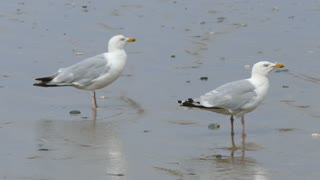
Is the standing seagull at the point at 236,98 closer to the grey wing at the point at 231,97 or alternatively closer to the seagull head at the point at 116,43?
the grey wing at the point at 231,97

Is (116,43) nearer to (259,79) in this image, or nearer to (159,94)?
(159,94)

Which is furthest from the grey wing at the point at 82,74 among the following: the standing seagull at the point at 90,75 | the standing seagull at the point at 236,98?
the standing seagull at the point at 236,98

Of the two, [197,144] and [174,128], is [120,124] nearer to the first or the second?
[174,128]

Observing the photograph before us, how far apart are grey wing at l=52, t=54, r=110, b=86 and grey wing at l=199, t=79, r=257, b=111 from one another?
79.0 inches

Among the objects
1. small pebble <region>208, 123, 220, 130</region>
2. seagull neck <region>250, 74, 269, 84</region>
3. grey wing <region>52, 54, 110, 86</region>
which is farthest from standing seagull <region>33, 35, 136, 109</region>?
seagull neck <region>250, 74, 269, 84</region>

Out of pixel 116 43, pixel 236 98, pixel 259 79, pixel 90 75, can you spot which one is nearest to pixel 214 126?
pixel 236 98

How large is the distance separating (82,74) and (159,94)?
984 millimetres

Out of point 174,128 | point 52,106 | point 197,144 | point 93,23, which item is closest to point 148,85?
point 52,106

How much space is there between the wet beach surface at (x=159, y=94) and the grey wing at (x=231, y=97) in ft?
1.03

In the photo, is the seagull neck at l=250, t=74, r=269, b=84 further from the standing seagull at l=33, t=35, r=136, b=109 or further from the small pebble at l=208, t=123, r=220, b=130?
the standing seagull at l=33, t=35, r=136, b=109

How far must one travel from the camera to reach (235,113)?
30.7 feet

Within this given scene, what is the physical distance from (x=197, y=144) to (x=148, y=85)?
9.85 ft

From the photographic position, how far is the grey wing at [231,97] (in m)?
9.20

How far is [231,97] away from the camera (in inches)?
363
